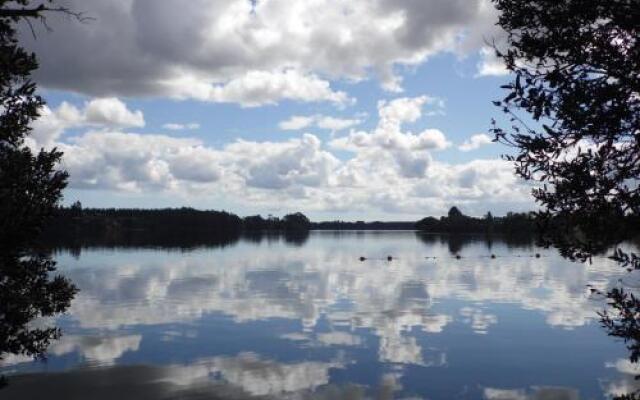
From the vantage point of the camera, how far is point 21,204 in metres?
13.2

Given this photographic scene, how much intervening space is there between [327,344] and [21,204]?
25603 millimetres

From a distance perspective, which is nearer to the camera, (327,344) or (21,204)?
(21,204)

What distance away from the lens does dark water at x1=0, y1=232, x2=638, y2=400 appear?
2702cm

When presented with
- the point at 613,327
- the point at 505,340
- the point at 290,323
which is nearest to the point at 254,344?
the point at 290,323

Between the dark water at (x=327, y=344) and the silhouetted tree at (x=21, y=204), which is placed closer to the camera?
the silhouetted tree at (x=21, y=204)

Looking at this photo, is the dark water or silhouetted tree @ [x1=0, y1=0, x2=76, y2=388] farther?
the dark water

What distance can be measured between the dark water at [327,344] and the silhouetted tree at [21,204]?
12.0 metres

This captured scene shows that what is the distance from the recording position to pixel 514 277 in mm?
79562

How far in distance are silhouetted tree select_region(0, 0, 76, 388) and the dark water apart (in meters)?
12.0

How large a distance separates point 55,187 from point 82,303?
142 feet

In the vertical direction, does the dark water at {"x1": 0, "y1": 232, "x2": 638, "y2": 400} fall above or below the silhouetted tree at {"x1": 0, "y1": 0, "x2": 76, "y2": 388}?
below

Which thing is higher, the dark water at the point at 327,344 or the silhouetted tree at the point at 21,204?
the silhouetted tree at the point at 21,204

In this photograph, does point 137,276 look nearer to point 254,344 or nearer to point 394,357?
point 254,344

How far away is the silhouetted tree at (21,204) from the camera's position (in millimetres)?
13148
